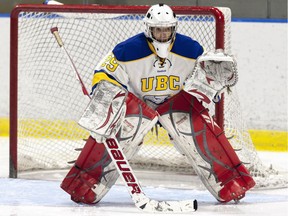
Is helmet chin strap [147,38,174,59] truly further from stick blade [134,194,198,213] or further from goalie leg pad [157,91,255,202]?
stick blade [134,194,198,213]

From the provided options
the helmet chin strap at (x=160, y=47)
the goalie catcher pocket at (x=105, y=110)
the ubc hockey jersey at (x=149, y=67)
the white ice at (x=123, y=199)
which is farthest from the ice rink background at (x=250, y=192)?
the helmet chin strap at (x=160, y=47)

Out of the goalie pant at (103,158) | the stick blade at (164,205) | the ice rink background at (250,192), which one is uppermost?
the goalie pant at (103,158)

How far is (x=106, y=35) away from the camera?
6234 mm

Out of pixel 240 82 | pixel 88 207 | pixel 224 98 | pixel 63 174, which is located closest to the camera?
pixel 88 207

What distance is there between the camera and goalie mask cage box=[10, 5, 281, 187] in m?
5.47

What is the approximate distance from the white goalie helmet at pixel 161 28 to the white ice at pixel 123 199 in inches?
27.5

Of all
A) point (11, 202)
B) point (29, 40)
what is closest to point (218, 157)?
point (11, 202)

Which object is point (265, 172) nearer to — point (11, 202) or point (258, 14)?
point (11, 202)

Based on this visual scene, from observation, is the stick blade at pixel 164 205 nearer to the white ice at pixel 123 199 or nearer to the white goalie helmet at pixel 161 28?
the white ice at pixel 123 199

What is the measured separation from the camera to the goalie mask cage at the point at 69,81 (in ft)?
18.0

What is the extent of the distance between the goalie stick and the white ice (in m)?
0.04

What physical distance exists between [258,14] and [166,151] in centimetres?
158

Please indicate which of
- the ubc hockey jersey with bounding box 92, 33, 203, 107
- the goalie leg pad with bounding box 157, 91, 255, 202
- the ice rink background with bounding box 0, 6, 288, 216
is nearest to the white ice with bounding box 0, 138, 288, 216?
the ice rink background with bounding box 0, 6, 288, 216

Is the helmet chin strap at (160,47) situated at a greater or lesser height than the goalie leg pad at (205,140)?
greater
